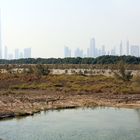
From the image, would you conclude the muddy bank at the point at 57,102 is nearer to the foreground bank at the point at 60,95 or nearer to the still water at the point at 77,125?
the foreground bank at the point at 60,95

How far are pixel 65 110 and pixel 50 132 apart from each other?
7976mm

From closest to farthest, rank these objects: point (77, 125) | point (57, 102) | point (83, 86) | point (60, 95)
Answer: point (77, 125), point (57, 102), point (60, 95), point (83, 86)

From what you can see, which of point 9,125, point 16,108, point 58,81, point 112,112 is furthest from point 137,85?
point 9,125

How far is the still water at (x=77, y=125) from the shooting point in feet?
63.4

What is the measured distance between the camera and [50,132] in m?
20.4

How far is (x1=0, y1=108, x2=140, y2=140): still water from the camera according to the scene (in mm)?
19312

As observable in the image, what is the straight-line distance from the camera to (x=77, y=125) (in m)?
22.6

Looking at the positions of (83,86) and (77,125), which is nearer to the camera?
(77,125)

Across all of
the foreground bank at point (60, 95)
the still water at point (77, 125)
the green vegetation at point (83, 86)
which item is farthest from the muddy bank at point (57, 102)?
the green vegetation at point (83, 86)

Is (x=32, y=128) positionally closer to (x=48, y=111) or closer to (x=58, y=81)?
(x=48, y=111)

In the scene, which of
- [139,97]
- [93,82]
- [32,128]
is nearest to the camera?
[32,128]

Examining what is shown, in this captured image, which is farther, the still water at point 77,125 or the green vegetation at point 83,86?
the green vegetation at point 83,86

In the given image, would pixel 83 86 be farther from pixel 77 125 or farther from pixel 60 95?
pixel 77 125

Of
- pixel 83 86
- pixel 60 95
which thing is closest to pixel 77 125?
pixel 60 95
